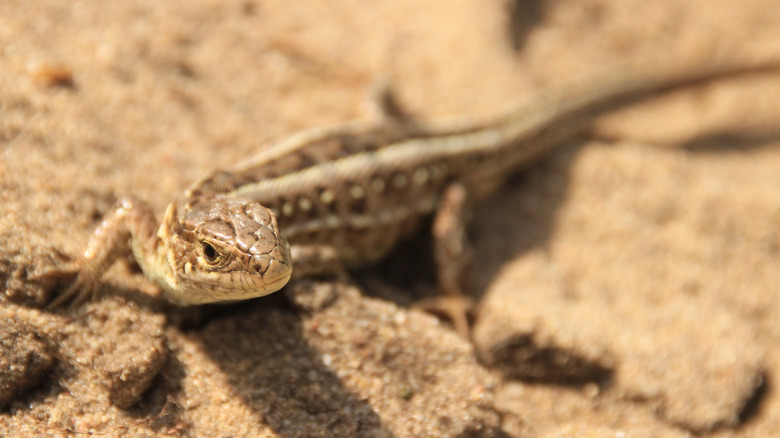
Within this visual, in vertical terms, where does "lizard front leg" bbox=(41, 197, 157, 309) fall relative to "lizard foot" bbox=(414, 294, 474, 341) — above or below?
above

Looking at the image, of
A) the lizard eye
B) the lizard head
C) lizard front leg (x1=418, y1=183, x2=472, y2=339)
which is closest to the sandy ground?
lizard front leg (x1=418, y1=183, x2=472, y2=339)

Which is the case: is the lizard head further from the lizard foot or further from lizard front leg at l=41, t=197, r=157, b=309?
the lizard foot

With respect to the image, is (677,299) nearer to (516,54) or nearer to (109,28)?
(516,54)

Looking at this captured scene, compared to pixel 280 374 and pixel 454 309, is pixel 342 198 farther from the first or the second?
pixel 280 374

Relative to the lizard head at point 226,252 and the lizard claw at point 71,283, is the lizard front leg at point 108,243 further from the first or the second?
the lizard head at point 226,252

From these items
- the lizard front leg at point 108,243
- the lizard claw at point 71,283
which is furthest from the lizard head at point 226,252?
the lizard claw at point 71,283

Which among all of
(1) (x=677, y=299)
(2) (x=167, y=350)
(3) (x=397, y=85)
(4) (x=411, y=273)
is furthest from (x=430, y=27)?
(2) (x=167, y=350)
